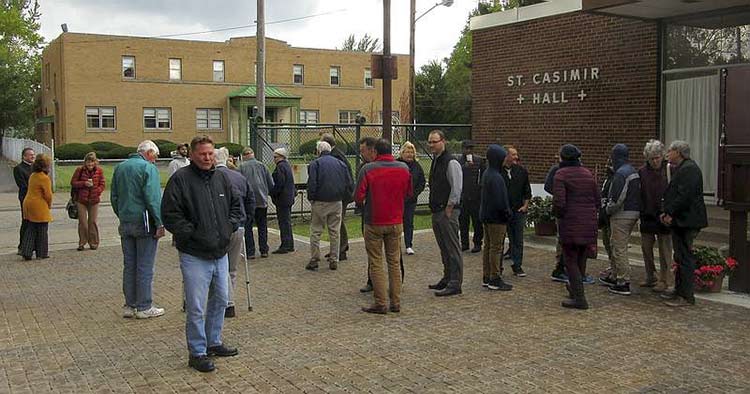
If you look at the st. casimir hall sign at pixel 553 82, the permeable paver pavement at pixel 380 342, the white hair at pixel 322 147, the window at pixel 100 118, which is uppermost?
the window at pixel 100 118

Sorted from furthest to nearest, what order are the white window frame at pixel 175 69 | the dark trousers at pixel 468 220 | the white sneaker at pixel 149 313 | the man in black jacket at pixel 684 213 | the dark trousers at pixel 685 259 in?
the white window frame at pixel 175 69, the dark trousers at pixel 468 220, the dark trousers at pixel 685 259, the man in black jacket at pixel 684 213, the white sneaker at pixel 149 313

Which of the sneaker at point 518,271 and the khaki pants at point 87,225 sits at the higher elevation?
the khaki pants at point 87,225

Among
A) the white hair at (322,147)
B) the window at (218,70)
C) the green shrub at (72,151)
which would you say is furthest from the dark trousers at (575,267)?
the window at (218,70)

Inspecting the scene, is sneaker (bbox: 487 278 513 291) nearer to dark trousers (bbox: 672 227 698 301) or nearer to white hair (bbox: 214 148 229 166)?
dark trousers (bbox: 672 227 698 301)

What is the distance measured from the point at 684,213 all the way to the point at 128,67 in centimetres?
4347

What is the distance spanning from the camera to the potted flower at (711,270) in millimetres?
8711

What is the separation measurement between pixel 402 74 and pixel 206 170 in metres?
50.9

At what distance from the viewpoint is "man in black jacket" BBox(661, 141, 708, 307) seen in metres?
8.03

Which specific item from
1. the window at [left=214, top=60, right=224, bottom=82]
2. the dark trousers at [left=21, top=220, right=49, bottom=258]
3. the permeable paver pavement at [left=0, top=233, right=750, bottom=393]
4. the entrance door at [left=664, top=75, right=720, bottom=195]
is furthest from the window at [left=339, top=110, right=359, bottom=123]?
the permeable paver pavement at [left=0, top=233, right=750, bottom=393]

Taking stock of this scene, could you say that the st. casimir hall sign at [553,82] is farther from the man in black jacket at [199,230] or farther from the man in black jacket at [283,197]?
the man in black jacket at [199,230]

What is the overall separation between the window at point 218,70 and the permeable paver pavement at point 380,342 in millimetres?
41186

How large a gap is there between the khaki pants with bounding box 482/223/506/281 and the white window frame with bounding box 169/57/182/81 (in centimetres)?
4215

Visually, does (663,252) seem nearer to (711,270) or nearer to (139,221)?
(711,270)

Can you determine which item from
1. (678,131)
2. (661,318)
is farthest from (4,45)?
(661,318)
